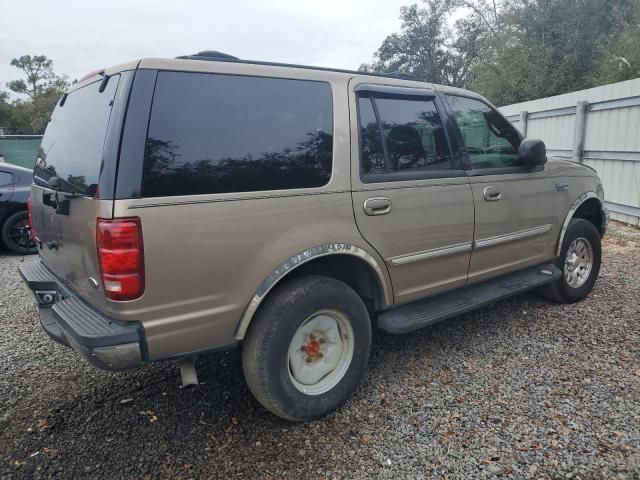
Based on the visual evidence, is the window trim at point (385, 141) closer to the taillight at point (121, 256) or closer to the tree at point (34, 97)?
the taillight at point (121, 256)

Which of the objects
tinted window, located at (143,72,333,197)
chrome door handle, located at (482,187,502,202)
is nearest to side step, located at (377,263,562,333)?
chrome door handle, located at (482,187,502,202)

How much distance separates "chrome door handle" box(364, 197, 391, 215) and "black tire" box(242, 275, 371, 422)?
1.55ft

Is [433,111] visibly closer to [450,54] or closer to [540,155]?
[540,155]

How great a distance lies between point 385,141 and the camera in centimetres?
301

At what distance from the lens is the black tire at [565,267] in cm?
434

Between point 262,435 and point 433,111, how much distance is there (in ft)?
7.97

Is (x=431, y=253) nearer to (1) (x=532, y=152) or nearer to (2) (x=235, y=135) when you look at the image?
(1) (x=532, y=152)

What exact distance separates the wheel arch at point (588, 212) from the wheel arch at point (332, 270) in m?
2.17

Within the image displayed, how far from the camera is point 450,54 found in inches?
1427

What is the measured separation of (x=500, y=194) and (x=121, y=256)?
2750 millimetres

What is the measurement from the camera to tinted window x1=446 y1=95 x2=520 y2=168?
354 centimetres

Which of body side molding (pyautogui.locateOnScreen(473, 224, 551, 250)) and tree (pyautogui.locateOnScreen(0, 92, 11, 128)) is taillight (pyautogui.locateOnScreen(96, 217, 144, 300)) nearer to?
body side molding (pyautogui.locateOnScreen(473, 224, 551, 250))

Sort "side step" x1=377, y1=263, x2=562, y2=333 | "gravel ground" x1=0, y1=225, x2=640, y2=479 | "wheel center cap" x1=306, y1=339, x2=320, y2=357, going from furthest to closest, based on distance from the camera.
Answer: "side step" x1=377, y1=263, x2=562, y2=333 < "wheel center cap" x1=306, y1=339, x2=320, y2=357 < "gravel ground" x1=0, y1=225, x2=640, y2=479

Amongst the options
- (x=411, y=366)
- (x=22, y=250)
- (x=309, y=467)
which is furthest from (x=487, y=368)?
(x=22, y=250)
